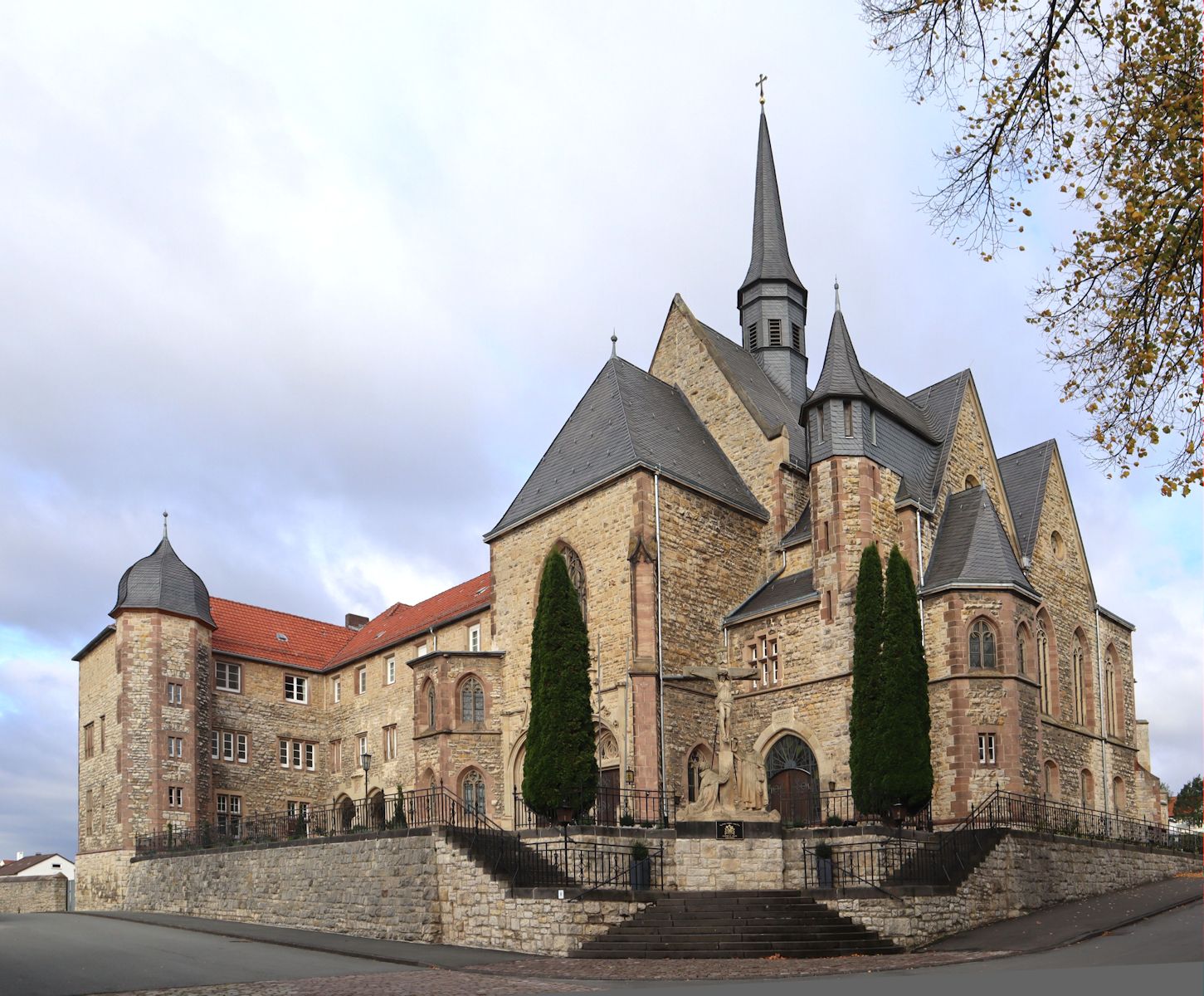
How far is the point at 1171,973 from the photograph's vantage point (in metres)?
12.3

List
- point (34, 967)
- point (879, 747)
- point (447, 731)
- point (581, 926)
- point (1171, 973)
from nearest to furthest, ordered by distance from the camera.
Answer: point (1171, 973), point (34, 967), point (581, 926), point (879, 747), point (447, 731)

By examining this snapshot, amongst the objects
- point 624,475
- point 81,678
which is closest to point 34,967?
point 624,475

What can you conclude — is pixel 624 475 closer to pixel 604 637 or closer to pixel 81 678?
pixel 604 637

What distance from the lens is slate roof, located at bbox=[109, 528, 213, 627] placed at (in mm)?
42312

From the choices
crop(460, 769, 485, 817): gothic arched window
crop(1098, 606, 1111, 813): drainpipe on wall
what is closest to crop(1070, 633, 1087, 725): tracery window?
crop(1098, 606, 1111, 813): drainpipe on wall

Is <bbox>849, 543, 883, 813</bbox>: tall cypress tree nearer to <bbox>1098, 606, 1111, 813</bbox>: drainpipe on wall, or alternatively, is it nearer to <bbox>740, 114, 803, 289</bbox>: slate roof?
<bbox>1098, 606, 1111, 813</bbox>: drainpipe on wall

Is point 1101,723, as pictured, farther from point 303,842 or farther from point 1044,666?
point 303,842

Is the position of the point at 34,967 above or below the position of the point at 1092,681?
below

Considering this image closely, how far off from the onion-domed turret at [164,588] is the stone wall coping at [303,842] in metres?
9.36

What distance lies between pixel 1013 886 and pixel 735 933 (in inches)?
256

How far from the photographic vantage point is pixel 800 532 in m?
32.6

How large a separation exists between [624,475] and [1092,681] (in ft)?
48.0

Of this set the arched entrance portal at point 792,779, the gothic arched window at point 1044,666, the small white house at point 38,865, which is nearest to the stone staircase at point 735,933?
the arched entrance portal at point 792,779

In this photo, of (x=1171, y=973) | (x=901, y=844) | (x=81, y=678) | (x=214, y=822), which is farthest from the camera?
(x=81, y=678)
